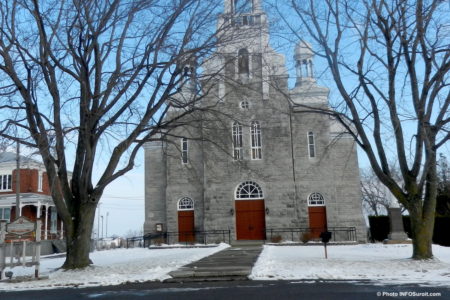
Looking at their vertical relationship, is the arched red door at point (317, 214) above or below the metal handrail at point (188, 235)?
above

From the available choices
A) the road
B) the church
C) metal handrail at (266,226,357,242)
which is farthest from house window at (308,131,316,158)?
the road

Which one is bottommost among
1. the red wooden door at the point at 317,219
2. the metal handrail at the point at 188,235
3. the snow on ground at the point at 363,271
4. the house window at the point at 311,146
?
the snow on ground at the point at 363,271

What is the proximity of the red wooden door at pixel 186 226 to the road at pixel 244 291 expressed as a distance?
20039 mm

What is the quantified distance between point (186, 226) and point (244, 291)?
2218 cm

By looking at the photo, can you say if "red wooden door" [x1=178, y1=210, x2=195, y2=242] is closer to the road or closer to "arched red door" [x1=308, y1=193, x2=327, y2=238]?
"arched red door" [x1=308, y1=193, x2=327, y2=238]

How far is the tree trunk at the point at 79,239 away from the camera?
45.6 feet

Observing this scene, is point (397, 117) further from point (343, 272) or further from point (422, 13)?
point (343, 272)

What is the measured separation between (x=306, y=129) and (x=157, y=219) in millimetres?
12399

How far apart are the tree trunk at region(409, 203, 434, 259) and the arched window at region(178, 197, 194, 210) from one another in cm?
1910

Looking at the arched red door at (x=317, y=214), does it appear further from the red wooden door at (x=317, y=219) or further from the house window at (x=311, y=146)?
the house window at (x=311, y=146)

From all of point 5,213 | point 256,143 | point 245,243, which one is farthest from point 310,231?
point 5,213

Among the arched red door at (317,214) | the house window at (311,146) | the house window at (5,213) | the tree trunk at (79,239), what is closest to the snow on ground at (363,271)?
the tree trunk at (79,239)

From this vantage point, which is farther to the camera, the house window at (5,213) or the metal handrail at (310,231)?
the house window at (5,213)

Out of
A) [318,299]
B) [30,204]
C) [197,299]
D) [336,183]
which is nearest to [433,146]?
[318,299]
